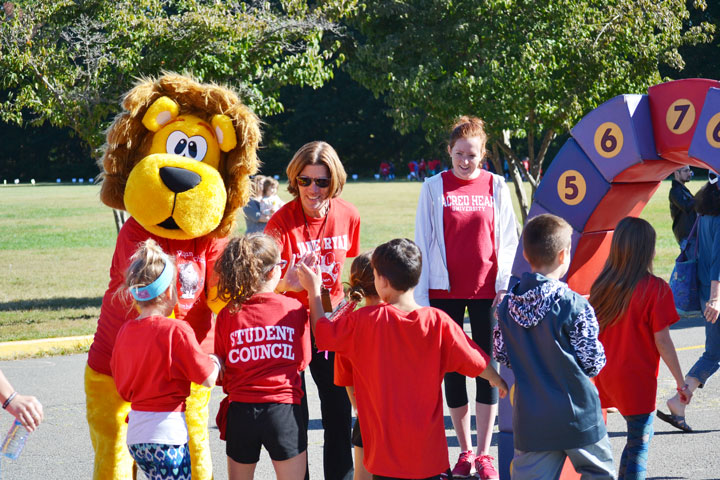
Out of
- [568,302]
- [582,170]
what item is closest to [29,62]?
[582,170]

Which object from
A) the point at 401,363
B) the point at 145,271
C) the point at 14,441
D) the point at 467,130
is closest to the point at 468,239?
the point at 467,130

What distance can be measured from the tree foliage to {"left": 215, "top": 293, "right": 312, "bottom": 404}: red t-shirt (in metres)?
6.06

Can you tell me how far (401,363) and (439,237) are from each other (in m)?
1.55

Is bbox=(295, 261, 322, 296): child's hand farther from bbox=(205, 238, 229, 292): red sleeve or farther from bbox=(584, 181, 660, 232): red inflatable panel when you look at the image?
bbox=(584, 181, 660, 232): red inflatable panel

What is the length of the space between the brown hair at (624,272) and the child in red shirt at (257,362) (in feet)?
5.05

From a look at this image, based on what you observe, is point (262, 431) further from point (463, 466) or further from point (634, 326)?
point (634, 326)

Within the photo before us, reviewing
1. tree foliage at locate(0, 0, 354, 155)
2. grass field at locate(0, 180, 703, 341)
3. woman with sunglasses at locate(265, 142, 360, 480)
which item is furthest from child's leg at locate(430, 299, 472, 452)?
tree foliage at locate(0, 0, 354, 155)

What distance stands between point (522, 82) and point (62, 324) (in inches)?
264

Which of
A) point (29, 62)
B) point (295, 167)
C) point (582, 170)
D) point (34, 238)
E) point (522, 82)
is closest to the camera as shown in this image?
point (295, 167)

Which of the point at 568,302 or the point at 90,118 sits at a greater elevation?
the point at 90,118

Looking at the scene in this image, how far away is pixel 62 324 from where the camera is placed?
946 centimetres

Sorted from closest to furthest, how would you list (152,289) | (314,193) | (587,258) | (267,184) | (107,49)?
(152,289) < (314,193) < (587,258) < (107,49) < (267,184)

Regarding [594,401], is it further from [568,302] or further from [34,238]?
[34,238]

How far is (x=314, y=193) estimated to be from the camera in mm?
4242
